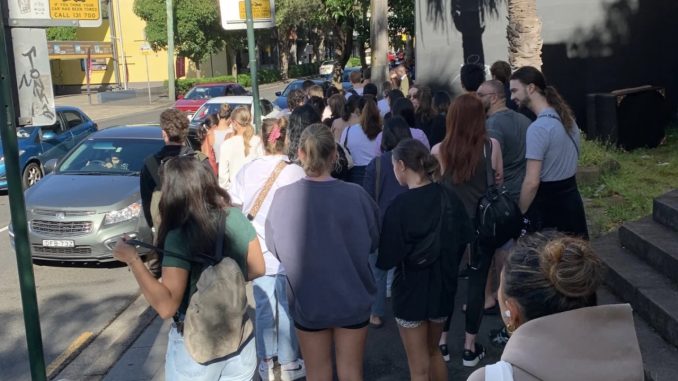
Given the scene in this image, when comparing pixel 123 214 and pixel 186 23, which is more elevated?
pixel 186 23

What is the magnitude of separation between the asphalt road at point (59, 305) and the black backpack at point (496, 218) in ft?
12.2

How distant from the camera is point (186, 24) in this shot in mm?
45844

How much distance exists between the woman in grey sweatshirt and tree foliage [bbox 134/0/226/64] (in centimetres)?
4308

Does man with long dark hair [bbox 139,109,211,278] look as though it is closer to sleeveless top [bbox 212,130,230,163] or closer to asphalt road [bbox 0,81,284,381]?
asphalt road [bbox 0,81,284,381]

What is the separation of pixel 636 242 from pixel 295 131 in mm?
3234

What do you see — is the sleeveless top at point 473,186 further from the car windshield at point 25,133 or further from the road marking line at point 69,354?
the car windshield at point 25,133

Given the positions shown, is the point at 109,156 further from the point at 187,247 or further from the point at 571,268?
the point at 571,268

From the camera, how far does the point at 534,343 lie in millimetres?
2041

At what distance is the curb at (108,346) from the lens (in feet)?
19.4

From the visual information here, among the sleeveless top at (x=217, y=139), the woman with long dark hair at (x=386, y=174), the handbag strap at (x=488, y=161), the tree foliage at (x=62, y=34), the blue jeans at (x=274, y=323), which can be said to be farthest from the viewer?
the tree foliage at (x=62, y=34)

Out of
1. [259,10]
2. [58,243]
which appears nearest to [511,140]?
[58,243]

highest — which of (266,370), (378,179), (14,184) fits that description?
(14,184)

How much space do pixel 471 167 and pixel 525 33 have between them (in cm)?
670

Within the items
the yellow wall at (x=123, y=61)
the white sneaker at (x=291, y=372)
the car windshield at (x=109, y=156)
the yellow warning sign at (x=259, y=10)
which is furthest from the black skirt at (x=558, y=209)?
the yellow wall at (x=123, y=61)
